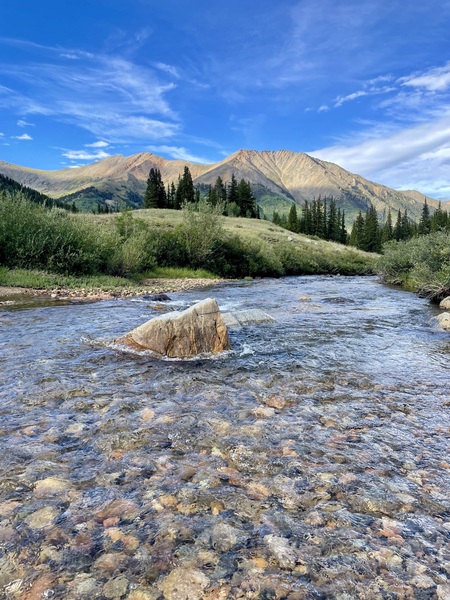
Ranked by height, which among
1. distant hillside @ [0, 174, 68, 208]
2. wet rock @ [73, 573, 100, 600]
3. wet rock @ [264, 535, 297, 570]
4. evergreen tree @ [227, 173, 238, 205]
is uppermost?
evergreen tree @ [227, 173, 238, 205]

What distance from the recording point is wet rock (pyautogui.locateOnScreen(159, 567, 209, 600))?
2551 mm

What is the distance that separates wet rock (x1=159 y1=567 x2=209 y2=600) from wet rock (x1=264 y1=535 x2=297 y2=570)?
1.85 feet

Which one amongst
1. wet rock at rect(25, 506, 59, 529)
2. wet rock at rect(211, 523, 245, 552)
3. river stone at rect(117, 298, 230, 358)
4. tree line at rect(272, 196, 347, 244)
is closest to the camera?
wet rock at rect(211, 523, 245, 552)

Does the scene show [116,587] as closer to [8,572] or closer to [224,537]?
[8,572]

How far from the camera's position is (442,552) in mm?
2990

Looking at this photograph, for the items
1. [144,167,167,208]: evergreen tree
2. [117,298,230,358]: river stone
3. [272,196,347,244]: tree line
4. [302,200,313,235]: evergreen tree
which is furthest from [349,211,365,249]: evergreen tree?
[117,298,230,358]: river stone

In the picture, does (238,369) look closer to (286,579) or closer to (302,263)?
(286,579)

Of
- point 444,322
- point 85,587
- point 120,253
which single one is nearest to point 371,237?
point 120,253

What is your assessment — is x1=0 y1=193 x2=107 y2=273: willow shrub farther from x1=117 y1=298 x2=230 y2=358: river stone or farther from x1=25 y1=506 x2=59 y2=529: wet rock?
x1=25 y1=506 x2=59 y2=529: wet rock

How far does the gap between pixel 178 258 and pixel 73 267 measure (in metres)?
15.3

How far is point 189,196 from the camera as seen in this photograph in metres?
96.6

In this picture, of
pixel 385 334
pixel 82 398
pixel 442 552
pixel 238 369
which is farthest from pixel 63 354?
pixel 385 334

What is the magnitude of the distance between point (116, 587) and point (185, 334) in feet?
21.4

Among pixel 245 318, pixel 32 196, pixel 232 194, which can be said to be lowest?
pixel 245 318
